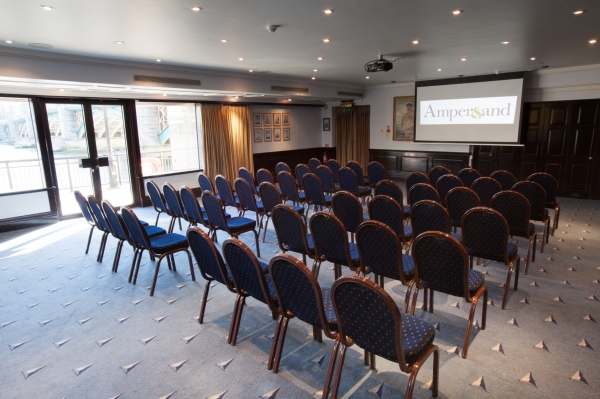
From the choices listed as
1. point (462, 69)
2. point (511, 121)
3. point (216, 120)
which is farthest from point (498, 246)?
point (216, 120)

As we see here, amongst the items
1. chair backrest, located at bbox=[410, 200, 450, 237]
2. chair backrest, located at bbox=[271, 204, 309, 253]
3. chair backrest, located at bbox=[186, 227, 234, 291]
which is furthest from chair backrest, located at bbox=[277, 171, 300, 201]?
chair backrest, located at bbox=[186, 227, 234, 291]

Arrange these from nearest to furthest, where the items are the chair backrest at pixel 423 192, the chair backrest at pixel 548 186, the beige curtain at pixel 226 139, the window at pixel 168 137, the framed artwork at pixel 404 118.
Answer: the chair backrest at pixel 423 192
the chair backrest at pixel 548 186
the window at pixel 168 137
the beige curtain at pixel 226 139
the framed artwork at pixel 404 118

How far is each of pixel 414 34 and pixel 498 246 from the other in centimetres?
306

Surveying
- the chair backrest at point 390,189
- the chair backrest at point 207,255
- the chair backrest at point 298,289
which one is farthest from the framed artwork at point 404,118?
the chair backrest at point 298,289

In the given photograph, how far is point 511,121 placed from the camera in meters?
8.95

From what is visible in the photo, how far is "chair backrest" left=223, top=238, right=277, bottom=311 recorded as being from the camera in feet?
8.38

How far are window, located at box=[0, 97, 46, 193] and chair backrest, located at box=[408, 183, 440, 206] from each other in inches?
276

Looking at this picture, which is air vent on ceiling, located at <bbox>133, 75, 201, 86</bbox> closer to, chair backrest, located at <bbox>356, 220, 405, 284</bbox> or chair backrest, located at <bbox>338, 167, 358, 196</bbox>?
chair backrest, located at <bbox>338, 167, 358, 196</bbox>

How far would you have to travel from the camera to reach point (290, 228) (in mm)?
3789

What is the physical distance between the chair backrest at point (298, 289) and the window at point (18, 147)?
6900mm

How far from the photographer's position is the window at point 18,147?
674 centimetres

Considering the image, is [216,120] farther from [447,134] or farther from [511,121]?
[511,121]

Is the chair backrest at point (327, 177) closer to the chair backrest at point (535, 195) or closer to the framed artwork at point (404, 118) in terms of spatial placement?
the chair backrest at point (535, 195)

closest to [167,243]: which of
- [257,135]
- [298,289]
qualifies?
[298,289]
